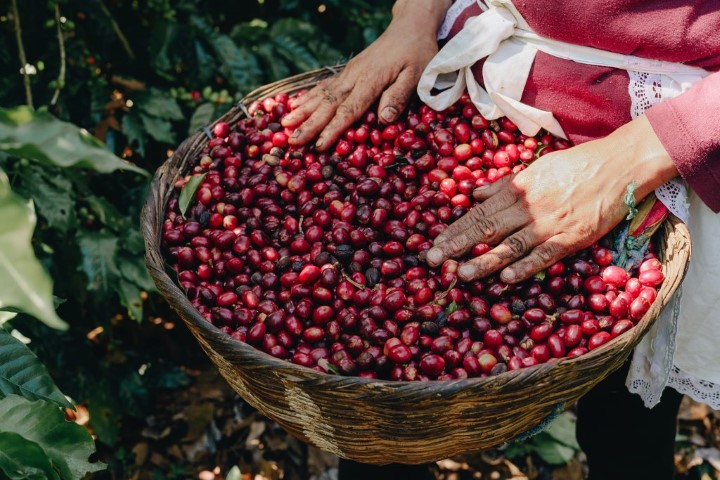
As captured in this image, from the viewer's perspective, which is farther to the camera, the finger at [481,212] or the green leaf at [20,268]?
the finger at [481,212]

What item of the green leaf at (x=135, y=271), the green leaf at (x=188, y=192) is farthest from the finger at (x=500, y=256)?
the green leaf at (x=135, y=271)

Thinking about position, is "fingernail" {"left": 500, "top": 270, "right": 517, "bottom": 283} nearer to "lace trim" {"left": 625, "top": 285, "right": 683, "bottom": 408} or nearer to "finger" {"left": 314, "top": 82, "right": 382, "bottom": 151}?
"lace trim" {"left": 625, "top": 285, "right": 683, "bottom": 408}

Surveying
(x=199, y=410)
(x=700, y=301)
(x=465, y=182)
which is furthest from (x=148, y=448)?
(x=700, y=301)

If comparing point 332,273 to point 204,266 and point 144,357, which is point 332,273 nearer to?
point 204,266

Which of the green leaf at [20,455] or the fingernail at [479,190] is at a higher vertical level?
the green leaf at [20,455]

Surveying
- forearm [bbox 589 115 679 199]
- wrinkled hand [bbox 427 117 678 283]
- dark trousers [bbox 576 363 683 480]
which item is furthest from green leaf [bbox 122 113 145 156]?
dark trousers [bbox 576 363 683 480]

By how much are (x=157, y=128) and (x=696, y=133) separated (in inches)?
75.0

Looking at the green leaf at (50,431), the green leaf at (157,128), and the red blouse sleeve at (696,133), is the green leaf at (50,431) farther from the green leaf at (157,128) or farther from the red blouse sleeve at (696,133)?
the green leaf at (157,128)

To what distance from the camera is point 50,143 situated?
73 centimetres

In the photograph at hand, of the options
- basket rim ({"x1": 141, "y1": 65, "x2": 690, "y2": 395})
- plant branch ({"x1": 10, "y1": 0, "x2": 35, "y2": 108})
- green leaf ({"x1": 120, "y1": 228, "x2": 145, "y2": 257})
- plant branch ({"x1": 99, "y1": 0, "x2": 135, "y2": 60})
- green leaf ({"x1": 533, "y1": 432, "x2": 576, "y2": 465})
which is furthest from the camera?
green leaf ({"x1": 533, "y1": 432, "x2": 576, "y2": 465})

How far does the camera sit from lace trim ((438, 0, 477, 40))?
6.63 feet

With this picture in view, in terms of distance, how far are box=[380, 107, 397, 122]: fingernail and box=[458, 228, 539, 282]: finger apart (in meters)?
0.58

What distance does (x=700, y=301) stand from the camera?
164 centimetres

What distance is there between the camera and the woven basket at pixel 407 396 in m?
1.23
